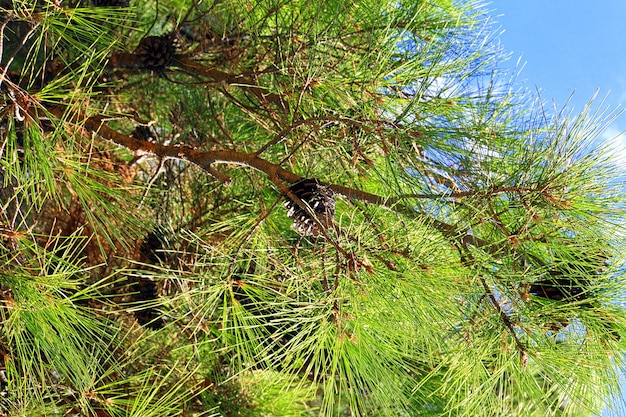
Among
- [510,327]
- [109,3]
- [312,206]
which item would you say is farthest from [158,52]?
[510,327]

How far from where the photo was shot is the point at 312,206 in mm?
683

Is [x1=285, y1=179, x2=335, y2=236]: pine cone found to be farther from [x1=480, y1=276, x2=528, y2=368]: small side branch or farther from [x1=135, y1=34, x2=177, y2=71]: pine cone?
[x1=135, y1=34, x2=177, y2=71]: pine cone

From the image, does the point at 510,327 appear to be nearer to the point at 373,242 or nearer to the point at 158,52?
the point at 373,242

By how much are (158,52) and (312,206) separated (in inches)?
15.0

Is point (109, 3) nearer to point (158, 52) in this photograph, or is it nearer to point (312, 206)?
point (158, 52)

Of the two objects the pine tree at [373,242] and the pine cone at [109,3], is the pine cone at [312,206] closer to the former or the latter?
the pine tree at [373,242]

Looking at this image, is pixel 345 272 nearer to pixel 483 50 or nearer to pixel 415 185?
pixel 415 185

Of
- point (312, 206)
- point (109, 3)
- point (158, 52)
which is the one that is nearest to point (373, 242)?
point (312, 206)

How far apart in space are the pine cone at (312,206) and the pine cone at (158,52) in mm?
333

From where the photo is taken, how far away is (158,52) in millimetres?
915

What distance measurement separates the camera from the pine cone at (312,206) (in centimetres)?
68

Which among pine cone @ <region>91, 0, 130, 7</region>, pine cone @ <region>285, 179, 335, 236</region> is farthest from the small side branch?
pine cone @ <region>91, 0, 130, 7</region>

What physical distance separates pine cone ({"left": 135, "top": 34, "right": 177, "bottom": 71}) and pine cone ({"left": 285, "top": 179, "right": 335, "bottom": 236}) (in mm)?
333

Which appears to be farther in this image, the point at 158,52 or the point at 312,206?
the point at 158,52
